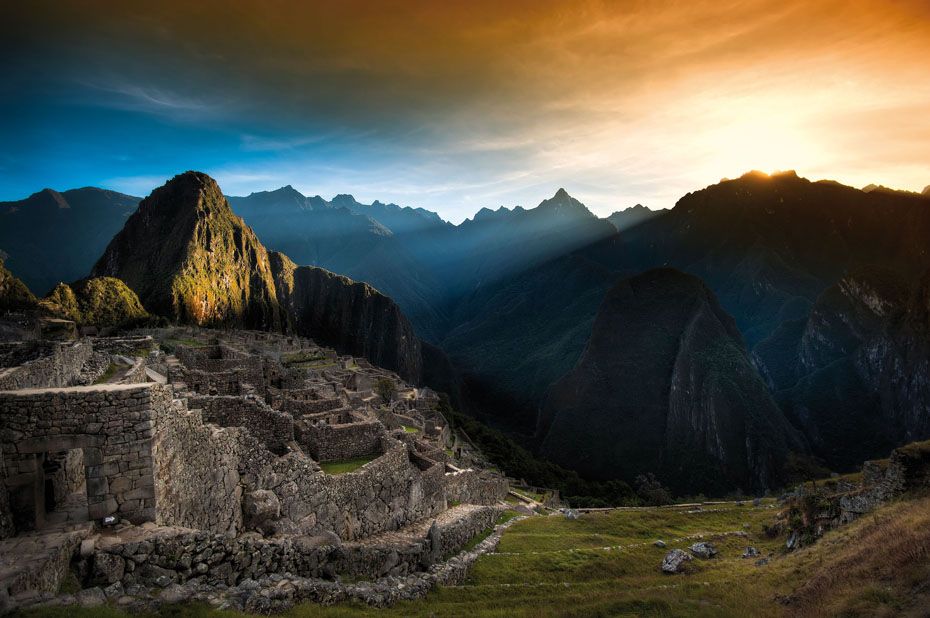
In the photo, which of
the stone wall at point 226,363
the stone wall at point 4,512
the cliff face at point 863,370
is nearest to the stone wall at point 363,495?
the stone wall at point 4,512

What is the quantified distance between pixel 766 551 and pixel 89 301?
101 metres

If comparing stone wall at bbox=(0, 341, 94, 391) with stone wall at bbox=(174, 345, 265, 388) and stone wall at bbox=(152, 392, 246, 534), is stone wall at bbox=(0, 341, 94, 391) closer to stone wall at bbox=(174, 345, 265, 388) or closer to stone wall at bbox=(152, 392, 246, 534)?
stone wall at bbox=(152, 392, 246, 534)

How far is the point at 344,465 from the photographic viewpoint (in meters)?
18.2

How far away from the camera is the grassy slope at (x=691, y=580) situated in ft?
36.8

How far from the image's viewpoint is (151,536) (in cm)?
787

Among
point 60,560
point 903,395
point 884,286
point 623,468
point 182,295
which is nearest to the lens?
point 60,560

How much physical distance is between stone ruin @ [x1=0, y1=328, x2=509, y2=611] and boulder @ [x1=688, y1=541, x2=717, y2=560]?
1102cm

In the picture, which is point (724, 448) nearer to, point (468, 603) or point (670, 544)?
point (670, 544)

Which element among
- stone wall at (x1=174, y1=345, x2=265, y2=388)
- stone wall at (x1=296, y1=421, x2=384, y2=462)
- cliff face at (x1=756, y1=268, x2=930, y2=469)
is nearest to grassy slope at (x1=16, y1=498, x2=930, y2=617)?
stone wall at (x1=296, y1=421, x2=384, y2=462)

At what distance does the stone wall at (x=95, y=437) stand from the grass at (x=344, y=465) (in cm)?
908

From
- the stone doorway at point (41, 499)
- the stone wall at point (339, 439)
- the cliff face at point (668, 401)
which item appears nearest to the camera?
the stone doorway at point (41, 499)

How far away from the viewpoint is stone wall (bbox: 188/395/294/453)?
607 inches

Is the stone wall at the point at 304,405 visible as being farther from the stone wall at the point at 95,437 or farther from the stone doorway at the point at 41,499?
the stone wall at the point at 95,437

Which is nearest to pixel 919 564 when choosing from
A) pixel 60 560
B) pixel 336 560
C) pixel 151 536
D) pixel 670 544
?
pixel 670 544
